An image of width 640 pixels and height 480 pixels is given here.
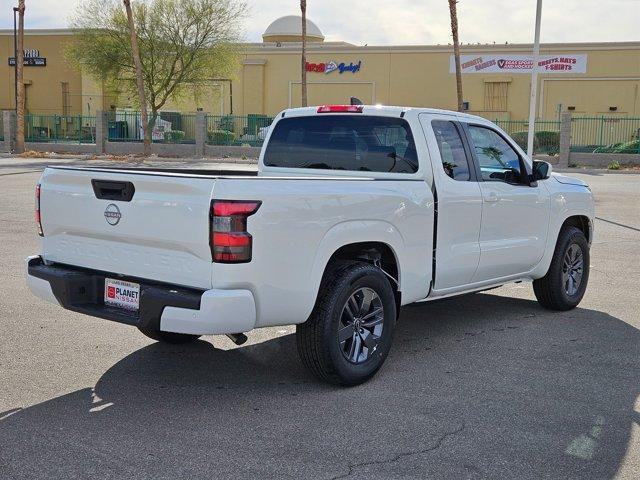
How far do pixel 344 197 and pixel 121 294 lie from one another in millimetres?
1582

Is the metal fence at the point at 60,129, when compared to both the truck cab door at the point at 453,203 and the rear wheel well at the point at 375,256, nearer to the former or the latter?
the truck cab door at the point at 453,203

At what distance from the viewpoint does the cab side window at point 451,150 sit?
6.29 meters

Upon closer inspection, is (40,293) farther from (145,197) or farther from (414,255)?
(414,255)

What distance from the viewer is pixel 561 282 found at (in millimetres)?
7727

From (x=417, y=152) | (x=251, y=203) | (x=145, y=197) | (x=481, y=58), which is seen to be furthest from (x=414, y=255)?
(x=481, y=58)

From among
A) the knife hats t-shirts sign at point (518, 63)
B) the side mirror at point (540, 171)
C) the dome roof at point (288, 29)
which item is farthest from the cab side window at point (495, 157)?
the dome roof at point (288, 29)

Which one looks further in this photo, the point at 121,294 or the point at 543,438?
the point at 121,294

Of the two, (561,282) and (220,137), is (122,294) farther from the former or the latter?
(220,137)

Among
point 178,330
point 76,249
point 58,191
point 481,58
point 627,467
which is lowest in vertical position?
point 627,467

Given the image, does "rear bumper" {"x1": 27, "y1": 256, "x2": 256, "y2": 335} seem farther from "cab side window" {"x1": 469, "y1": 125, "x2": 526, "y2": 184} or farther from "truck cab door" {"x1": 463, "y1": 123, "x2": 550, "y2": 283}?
"cab side window" {"x1": 469, "y1": 125, "x2": 526, "y2": 184}

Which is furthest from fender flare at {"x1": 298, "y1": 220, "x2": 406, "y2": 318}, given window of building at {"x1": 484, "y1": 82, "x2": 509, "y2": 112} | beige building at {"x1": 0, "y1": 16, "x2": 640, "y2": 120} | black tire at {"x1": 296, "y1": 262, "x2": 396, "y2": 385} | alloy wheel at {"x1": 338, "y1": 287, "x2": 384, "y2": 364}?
window of building at {"x1": 484, "y1": 82, "x2": 509, "y2": 112}

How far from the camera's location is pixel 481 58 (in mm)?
49125

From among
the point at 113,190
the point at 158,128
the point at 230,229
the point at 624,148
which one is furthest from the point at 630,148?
the point at 230,229

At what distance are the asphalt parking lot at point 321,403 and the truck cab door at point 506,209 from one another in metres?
0.66
